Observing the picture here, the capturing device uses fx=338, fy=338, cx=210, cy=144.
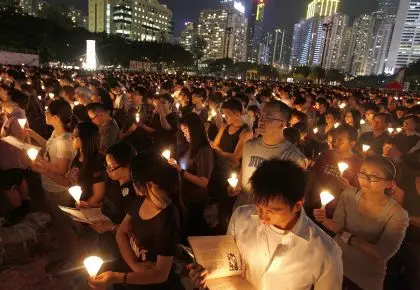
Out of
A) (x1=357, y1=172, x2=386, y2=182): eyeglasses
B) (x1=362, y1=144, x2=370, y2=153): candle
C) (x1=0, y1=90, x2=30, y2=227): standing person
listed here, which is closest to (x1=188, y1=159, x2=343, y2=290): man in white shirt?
(x1=357, y1=172, x2=386, y2=182): eyeglasses

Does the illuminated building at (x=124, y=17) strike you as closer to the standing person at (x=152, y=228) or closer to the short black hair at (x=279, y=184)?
the standing person at (x=152, y=228)

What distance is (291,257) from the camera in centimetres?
187

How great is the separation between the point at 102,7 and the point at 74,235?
14088cm

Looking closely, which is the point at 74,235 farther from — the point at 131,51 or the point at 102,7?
the point at 102,7

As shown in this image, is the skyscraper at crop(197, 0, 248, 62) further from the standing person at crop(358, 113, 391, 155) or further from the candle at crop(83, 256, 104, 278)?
the candle at crop(83, 256, 104, 278)

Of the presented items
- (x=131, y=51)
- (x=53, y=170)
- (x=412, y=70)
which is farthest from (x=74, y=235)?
(x=412, y=70)

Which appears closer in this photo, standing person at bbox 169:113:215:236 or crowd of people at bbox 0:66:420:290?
crowd of people at bbox 0:66:420:290

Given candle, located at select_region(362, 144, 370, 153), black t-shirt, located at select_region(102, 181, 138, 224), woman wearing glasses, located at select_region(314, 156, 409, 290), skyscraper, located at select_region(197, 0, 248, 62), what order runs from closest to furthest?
woman wearing glasses, located at select_region(314, 156, 409, 290), black t-shirt, located at select_region(102, 181, 138, 224), candle, located at select_region(362, 144, 370, 153), skyscraper, located at select_region(197, 0, 248, 62)

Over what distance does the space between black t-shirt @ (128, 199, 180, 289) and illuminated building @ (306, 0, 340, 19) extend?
18589 centimetres

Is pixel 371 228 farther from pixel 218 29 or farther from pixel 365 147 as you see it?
pixel 218 29

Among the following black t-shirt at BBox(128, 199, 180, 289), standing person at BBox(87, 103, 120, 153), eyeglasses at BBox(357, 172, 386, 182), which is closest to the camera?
black t-shirt at BBox(128, 199, 180, 289)

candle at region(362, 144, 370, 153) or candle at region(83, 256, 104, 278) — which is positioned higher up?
candle at region(362, 144, 370, 153)

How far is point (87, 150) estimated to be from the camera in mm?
3787

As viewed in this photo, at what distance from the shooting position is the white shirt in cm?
182
